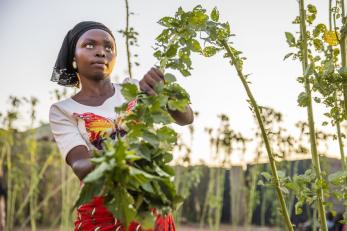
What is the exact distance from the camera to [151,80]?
3.98ft

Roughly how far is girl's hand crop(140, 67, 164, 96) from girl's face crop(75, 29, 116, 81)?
0.59m

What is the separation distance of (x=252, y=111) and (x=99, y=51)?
57 cm

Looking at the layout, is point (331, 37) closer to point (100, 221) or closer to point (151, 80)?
point (151, 80)

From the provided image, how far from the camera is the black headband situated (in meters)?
1.92

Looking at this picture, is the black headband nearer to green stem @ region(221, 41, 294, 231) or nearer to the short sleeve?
the short sleeve

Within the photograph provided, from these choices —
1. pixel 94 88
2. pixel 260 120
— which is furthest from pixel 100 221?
pixel 260 120

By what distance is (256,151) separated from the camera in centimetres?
692

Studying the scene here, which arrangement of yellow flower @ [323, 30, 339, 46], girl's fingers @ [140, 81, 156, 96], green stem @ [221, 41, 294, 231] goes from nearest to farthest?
girl's fingers @ [140, 81, 156, 96]
green stem @ [221, 41, 294, 231]
yellow flower @ [323, 30, 339, 46]

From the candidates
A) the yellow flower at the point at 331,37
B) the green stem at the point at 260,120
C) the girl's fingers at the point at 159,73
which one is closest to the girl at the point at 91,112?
the green stem at the point at 260,120

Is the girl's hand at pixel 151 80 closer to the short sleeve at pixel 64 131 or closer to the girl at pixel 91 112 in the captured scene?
the girl at pixel 91 112

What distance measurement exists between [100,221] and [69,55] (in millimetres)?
724

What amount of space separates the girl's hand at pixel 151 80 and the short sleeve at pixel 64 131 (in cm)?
53

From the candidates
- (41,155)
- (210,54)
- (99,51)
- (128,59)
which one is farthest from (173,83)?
(41,155)

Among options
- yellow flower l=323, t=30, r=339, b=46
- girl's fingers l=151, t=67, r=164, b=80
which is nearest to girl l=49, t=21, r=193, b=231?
girl's fingers l=151, t=67, r=164, b=80
